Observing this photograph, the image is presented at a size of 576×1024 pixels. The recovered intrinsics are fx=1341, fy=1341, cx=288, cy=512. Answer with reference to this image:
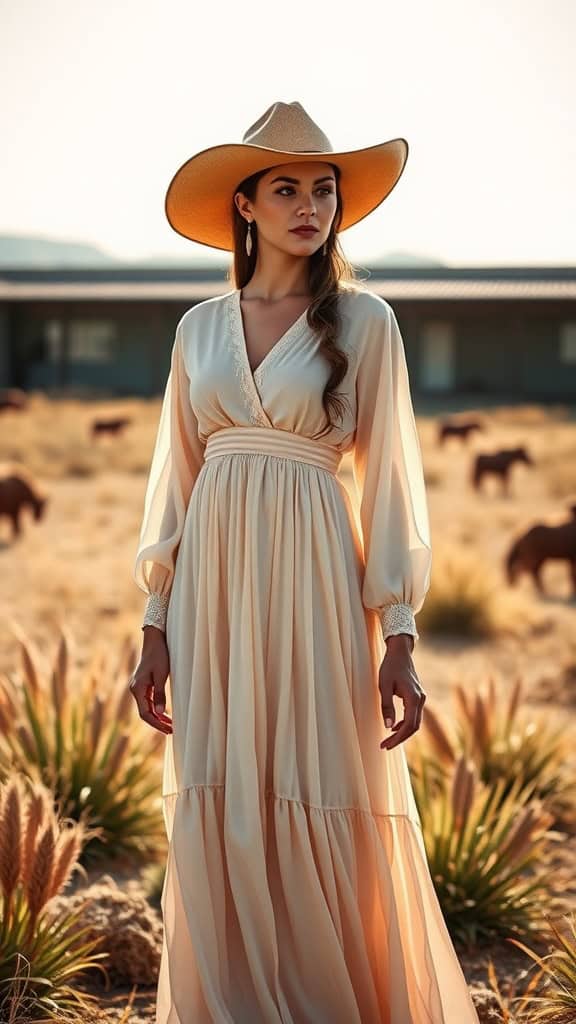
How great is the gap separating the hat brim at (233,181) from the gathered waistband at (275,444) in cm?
52

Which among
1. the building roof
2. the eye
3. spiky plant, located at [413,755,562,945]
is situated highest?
the building roof

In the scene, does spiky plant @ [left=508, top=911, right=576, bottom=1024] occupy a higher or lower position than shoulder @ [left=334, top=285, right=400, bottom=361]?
lower

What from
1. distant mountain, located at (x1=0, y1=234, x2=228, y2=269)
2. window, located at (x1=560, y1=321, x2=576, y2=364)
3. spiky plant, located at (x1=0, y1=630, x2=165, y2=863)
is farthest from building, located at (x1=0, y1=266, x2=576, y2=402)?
distant mountain, located at (x1=0, y1=234, x2=228, y2=269)

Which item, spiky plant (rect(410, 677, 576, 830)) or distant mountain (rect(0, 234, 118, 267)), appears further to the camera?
distant mountain (rect(0, 234, 118, 267))

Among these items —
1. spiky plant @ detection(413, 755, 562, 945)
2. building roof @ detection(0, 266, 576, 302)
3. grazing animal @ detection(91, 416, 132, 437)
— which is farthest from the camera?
building roof @ detection(0, 266, 576, 302)

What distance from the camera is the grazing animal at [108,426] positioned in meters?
20.6

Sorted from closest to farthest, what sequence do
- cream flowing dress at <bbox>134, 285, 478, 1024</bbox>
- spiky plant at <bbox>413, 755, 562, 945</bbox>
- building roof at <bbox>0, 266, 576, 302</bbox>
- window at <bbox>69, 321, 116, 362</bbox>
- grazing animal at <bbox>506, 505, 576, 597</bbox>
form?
1. cream flowing dress at <bbox>134, 285, 478, 1024</bbox>
2. spiky plant at <bbox>413, 755, 562, 945</bbox>
3. grazing animal at <bbox>506, 505, 576, 597</bbox>
4. building roof at <bbox>0, 266, 576, 302</bbox>
5. window at <bbox>69, 321, 116, 362</bbox>

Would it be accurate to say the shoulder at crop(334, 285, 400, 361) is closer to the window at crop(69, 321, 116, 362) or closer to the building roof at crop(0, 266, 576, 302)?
the building roof at crop(0, 266, 576, 302)

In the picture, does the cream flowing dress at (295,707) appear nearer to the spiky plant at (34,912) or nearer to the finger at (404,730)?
the finger at (404,730)

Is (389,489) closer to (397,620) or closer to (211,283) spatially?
(397,620)

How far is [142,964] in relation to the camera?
3541 mm

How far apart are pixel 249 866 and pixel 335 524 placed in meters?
0.70

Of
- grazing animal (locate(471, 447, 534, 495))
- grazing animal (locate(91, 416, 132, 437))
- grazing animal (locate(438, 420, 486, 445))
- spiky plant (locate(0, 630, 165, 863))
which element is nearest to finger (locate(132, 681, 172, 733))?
spiky plant (locate(0, 630, 165, 863))

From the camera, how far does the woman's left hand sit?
104 inches
